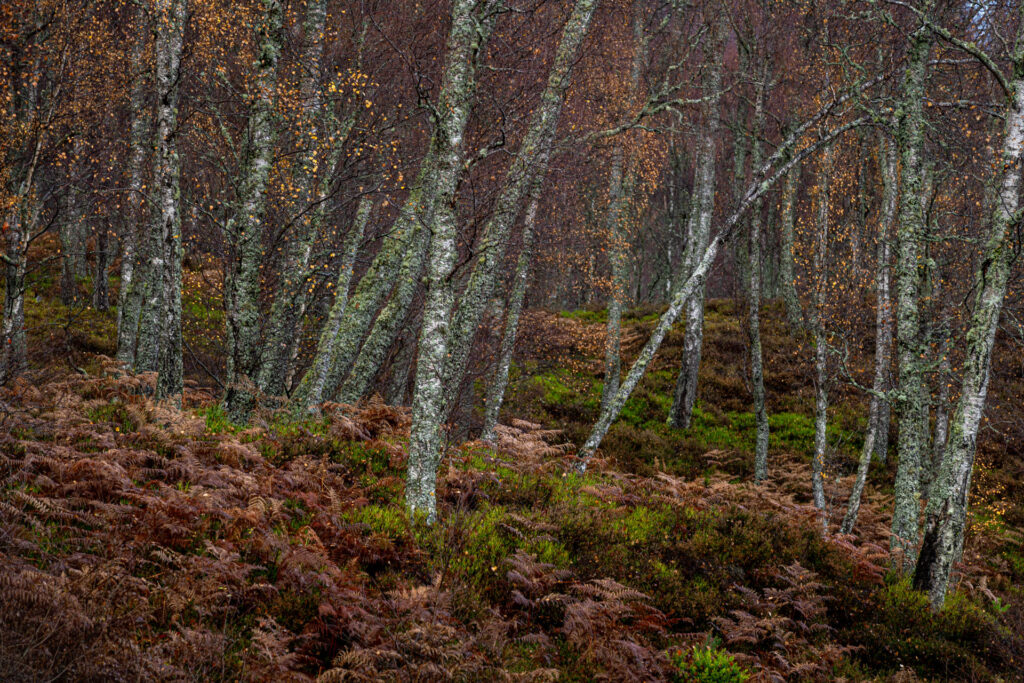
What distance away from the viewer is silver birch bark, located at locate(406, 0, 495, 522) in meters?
6.07

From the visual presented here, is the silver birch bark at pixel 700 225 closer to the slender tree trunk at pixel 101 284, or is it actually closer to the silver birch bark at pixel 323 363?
the silver birch bark at pixel 323 363

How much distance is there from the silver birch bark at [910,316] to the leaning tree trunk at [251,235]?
9332 millimetres

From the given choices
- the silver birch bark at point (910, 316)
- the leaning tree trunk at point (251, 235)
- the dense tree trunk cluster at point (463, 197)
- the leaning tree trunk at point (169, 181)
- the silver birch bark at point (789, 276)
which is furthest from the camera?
the silver birch bark at point (789, 276)

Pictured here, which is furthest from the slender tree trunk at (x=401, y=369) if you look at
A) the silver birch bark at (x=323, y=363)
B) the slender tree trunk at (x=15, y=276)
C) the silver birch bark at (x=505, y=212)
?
the slender tree trunk at (x=15, y=276)

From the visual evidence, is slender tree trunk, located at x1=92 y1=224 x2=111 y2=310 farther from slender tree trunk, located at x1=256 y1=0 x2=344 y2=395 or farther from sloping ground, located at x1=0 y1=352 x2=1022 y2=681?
sloping ground, located at x1=0 y1=352 x2=1022 y2=681

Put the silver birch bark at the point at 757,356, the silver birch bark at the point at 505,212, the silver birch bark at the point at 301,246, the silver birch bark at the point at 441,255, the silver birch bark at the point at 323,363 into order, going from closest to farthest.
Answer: the silver birch bark at the point at 441,255, the silver birch bark at the point at 505,212, the silver birch bark at the point at 301,246, the silver birch bark at the point at 323,363, the silver birch bark at the point at 757,356

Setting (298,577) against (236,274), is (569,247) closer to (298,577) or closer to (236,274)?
(236,274)

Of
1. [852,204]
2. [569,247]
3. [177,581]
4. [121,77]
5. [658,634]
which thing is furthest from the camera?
[852,204]

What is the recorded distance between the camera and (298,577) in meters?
4.71

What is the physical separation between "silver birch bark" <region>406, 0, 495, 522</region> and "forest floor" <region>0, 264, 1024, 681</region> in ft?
2.04

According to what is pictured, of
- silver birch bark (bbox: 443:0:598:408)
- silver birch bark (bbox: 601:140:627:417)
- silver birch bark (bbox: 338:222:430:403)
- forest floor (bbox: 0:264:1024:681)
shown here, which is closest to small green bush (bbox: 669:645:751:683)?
forest floor (bbox: 0:264:1024:681)

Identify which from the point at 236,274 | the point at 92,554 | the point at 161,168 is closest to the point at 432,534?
the point at 92,554

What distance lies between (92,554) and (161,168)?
617 centimetres

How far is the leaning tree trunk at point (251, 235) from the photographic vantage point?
347 inches
